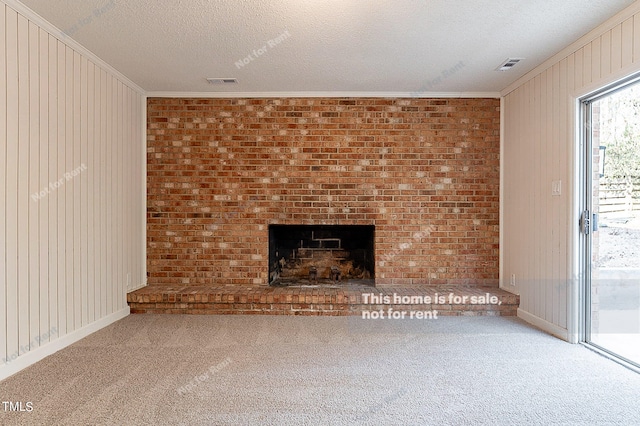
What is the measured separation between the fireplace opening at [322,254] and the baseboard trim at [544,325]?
1.75 m

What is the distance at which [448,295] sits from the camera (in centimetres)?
427

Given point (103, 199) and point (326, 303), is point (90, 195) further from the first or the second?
point (326, 303)

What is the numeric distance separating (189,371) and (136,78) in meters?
3.11

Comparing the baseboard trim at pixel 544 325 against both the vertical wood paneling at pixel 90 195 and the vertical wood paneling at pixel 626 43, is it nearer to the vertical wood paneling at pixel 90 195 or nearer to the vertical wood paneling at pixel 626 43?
the vertical wood paneling at pixel 626 43

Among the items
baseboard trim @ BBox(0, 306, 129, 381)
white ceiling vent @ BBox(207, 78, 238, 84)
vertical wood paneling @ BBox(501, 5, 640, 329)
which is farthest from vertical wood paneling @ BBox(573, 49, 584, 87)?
baseboard trim @ BBox(0, 306, 129, 381)

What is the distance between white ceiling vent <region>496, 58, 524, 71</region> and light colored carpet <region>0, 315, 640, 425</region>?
249 centimetres

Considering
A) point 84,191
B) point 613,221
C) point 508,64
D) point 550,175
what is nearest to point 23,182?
point 84,191

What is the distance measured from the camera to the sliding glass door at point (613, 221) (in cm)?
294

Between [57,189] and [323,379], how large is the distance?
2.49 m

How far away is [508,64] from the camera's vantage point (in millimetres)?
3795

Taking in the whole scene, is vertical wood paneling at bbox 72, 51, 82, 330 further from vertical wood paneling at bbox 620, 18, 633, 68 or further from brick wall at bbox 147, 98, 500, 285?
vertical wood paneling at bbox 620, 18, 633, 68

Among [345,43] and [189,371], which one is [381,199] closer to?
[345,43]

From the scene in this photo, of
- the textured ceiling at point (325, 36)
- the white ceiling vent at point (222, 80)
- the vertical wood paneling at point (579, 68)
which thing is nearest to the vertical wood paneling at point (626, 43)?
the textured ceiling at point (325, 36)

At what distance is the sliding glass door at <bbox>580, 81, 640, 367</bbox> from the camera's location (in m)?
2.94
